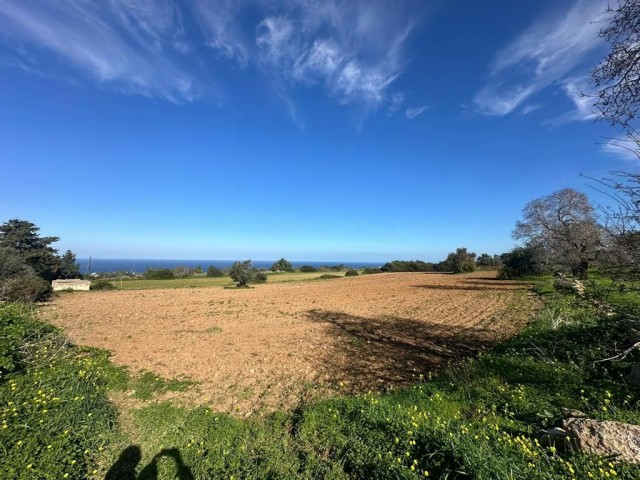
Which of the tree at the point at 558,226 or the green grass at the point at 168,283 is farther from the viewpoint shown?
the green grass at the point at 168,283

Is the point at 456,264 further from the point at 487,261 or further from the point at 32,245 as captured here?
the point at 32,245

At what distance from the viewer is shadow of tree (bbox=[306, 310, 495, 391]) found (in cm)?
829

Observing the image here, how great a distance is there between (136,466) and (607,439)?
6.57 meters

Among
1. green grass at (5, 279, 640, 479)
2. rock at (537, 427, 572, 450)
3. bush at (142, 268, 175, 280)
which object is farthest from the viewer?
bush at (142, 268, 175, 280)

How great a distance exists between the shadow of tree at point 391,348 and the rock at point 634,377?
13.4 ft

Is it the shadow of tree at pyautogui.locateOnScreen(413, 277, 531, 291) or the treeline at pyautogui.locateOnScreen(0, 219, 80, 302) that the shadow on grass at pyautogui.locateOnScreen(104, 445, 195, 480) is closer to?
the treeline at pyautogui.locateOnScreen(0, 219, 80, 302)

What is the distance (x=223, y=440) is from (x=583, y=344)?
908cm

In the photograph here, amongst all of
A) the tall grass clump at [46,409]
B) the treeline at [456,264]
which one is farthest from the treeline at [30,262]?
the treeline at [456,264]

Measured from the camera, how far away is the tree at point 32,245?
2775 centimetres

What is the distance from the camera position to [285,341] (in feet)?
39.4

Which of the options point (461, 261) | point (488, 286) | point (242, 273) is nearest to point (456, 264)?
point (461, 261)

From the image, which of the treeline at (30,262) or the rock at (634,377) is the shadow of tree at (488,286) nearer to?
the rock at (634,377)

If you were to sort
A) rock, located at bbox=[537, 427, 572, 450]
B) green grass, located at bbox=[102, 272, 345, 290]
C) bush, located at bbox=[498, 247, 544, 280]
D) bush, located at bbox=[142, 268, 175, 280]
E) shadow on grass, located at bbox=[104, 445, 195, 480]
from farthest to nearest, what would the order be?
bush, located at bbox=[142, 268, 175, 280] < green grass, located at bbox=[102, 272, 345, 290] < bush, located at bbox=[498, 247, 544, 280] < shadow on grass, located at bbox=[104, 445, 195, 480] < rock, located at bbox=[537, 427, 572, 450]

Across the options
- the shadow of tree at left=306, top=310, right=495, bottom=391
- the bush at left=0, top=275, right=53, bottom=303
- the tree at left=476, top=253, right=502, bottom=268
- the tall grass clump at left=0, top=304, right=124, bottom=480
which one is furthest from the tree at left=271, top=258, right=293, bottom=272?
the tall grass clump at left=0, top=304, right=124, bottom=480
